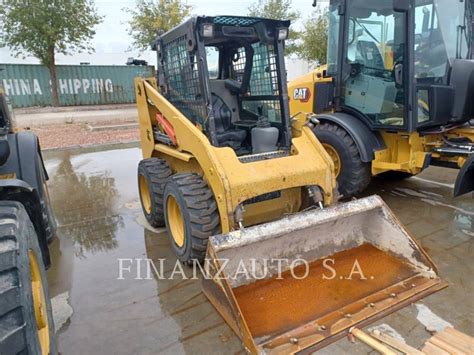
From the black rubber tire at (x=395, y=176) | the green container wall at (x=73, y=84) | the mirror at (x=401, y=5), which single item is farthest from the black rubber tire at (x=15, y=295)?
the green container wall at (x=73, y=84)

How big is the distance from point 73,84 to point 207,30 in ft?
55.6

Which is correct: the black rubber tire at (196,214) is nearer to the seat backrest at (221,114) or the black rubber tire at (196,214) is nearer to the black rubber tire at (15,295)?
the seat backrest at (221,114)

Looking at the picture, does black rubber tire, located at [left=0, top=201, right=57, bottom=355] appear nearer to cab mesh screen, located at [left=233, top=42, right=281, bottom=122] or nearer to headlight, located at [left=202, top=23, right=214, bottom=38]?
headlight, located at [left=202, top=23, right=214, bottom=38]

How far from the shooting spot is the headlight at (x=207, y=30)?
3.15 m

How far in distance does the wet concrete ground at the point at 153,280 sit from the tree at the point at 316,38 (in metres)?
16.2

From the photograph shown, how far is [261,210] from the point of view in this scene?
358 centimetres

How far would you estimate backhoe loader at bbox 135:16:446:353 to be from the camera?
2527mm

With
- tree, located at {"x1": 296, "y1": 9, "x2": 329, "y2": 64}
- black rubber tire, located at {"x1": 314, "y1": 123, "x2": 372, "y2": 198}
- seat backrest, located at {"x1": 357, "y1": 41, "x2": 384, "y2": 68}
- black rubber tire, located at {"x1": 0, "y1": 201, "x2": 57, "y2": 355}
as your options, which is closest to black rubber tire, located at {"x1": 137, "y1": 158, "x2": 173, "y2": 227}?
black rubber tire, located at {"x1": 314, "y1": 123, "x2": 372, "y2": 198}

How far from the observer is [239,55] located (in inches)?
163

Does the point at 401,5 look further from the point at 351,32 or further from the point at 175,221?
the point at 175,221

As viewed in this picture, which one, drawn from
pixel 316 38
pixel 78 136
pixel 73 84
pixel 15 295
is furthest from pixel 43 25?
pixel 15 295

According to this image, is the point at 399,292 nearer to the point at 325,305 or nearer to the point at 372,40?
the point at 325,305

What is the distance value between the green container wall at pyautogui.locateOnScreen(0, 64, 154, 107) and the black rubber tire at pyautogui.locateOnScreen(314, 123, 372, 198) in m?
12.9

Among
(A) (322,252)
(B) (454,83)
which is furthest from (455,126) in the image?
(A) (322,252)
